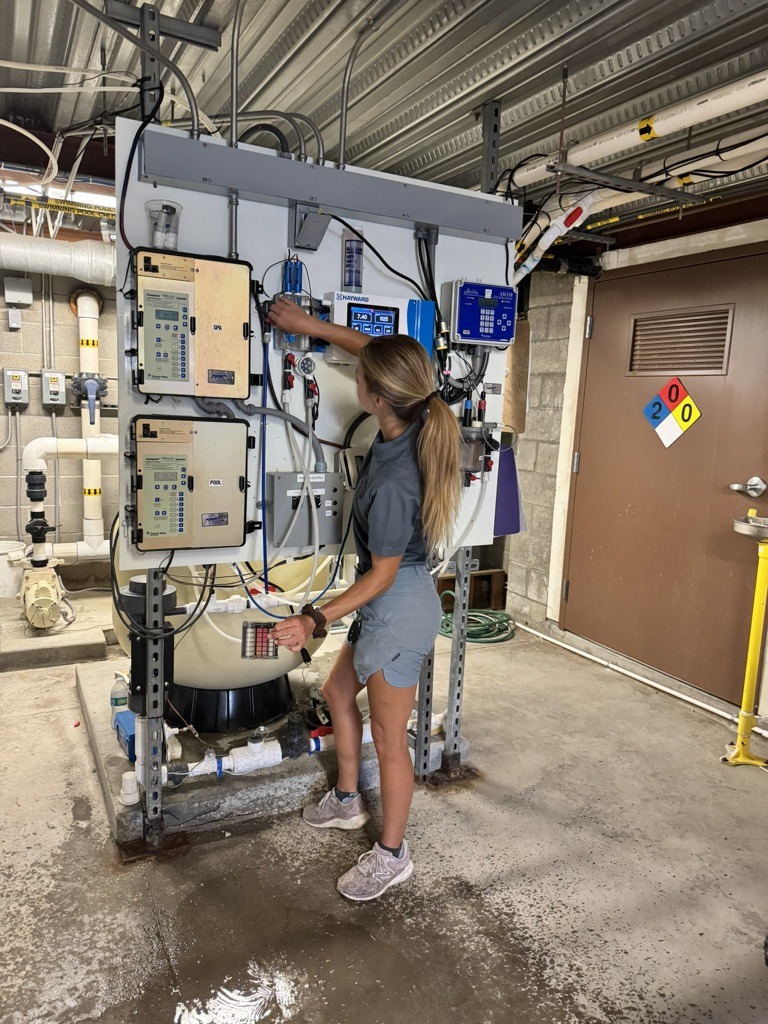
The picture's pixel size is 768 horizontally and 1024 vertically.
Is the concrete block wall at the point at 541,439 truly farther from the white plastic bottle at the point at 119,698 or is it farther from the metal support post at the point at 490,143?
the white plastic bottle at the point at 119,698

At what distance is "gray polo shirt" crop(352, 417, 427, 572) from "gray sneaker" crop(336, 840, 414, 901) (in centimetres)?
91

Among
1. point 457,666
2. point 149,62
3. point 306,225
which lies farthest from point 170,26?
point 457,666

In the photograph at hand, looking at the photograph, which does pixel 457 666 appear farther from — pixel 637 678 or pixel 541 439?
pixel 541 439

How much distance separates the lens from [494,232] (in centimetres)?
234

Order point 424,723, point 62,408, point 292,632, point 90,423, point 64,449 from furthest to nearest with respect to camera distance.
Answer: point 62,408
point 90,423
point 64,449
point 424,723
point 292,632

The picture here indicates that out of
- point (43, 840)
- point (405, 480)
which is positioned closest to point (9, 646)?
point (43, 840)

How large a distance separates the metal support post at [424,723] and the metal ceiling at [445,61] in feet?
6.76

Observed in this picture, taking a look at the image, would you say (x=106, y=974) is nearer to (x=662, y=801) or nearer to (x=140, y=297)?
(x=140, y=297)

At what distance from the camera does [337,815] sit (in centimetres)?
228

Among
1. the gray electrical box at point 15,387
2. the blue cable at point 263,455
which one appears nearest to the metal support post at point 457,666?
the blue cable at point 263,455

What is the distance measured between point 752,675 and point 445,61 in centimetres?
266

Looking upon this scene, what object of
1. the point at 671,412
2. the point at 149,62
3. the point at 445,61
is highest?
the point at 445,61

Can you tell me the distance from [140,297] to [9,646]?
2.62 metres

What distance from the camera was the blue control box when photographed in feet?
7.92
